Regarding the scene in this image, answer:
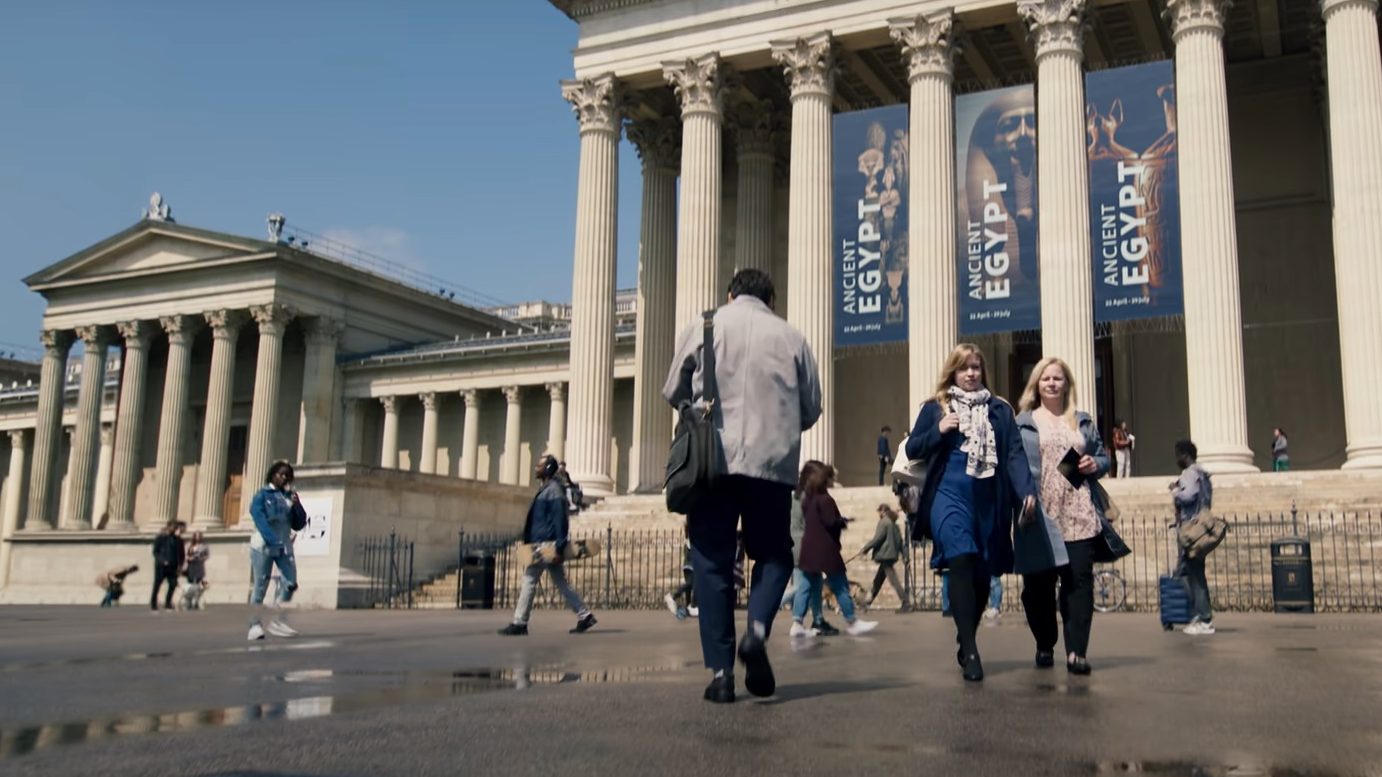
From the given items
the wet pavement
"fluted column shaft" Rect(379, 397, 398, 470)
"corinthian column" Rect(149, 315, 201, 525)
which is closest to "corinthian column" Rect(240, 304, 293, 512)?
"corinthian column" Rect(149, 315, 201, 525)

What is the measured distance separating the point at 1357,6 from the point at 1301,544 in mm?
12872

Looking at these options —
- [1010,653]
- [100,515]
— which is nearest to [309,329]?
[100,515]

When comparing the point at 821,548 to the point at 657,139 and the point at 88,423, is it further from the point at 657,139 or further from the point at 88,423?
the point at 88,423

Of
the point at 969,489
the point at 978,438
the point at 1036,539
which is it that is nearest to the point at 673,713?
the point at 969,489

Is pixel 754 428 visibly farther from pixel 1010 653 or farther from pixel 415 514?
pixel 415 514

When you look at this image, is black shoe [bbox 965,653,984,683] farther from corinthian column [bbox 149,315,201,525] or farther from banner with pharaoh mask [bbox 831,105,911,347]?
corinthian column [bbox 149,315,201,525]

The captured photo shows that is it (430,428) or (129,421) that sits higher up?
(129,421)

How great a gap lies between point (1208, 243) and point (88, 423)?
1598 inches

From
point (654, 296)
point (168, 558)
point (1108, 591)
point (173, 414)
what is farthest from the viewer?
point (173, 414)

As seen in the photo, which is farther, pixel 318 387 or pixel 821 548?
pixel 318 387

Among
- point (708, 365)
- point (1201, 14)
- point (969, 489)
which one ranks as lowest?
point (969, 489)

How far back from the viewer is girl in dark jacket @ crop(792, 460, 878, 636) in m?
11.5

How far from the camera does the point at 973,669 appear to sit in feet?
20.2

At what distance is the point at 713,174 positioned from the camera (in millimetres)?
29062
